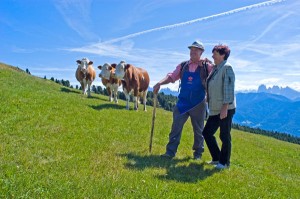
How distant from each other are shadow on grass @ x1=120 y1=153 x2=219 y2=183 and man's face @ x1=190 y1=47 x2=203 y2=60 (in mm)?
3460

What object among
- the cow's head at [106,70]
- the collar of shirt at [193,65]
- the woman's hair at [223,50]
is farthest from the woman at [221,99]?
the cow's head at [106,70]

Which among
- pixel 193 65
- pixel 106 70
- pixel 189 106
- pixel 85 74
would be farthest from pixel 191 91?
pixel 85 74

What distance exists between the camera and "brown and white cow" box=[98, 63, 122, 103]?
31.2m

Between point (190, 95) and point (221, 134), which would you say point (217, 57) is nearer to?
point (190, 95)

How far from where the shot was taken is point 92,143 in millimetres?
12000

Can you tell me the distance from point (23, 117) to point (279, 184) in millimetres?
9683

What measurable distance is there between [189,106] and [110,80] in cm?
2017

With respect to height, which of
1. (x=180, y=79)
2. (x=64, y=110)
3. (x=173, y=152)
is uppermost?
(x=180, y=79)

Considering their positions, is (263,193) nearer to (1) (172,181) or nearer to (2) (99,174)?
(1) (172,181)

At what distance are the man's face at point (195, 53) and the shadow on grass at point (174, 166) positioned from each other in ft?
11.4

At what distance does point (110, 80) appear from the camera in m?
31.5

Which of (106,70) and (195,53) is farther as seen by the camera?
(106,70)

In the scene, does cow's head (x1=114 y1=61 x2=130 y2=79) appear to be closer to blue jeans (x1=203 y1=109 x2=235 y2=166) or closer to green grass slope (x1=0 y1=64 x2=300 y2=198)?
green grass slope (x1=0 y1=64 x2=300 y2=198)

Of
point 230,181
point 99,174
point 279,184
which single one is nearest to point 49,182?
point 99,174
